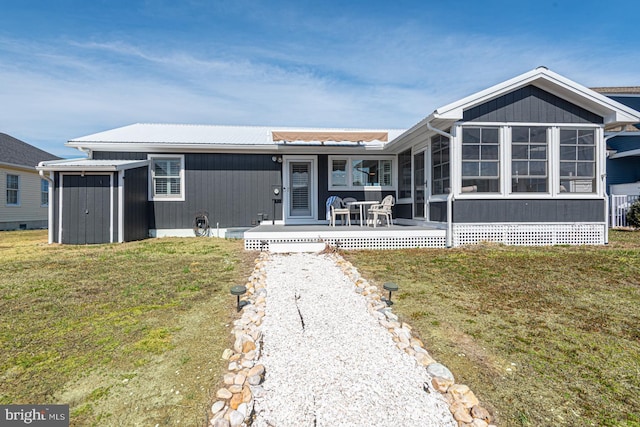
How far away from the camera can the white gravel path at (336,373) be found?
1708 mm

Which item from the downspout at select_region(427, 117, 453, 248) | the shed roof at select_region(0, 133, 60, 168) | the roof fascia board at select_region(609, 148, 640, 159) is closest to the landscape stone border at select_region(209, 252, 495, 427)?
the downspout at select_region(427, 117, 453, 248)

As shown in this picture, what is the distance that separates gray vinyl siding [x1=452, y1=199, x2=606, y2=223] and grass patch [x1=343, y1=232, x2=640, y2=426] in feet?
5.29

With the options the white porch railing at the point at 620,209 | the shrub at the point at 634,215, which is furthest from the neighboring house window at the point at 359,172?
the white porch railing at the point at 620,209

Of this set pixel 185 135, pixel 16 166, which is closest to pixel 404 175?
pixel 185 135

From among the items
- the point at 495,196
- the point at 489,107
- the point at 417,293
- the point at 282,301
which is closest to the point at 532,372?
the point at 417,293

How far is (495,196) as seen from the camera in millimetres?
7293

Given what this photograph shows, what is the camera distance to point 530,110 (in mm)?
7328

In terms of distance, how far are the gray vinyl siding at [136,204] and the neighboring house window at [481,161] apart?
8.21m

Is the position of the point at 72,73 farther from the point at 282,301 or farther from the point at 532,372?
the point at 532,372

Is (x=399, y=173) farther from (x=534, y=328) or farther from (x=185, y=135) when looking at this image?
(x=534, y=328)

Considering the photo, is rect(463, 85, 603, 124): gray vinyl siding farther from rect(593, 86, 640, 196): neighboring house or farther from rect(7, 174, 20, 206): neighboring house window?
rect(7, 174, 20, 206): neighboring house window

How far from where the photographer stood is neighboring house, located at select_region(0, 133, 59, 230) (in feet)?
44.4

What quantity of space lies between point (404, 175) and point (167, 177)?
704cm

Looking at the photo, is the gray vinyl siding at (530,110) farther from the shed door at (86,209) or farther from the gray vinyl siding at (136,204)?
the shed door at (86,209)
